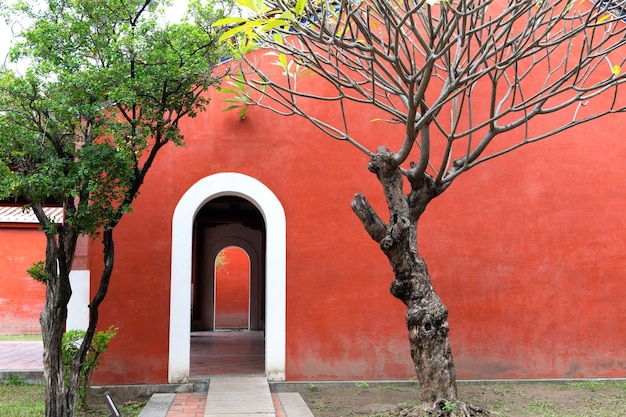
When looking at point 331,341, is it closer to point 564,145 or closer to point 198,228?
point 564,145

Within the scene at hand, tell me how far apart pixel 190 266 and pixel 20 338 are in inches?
338

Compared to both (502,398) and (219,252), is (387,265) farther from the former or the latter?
(219,252)

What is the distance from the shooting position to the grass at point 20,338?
1377 cm

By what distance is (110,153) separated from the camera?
5.66 m

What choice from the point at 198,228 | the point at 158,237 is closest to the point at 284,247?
the point at 158,237

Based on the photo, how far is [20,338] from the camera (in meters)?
14.3

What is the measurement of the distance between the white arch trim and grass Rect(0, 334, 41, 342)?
7718mm

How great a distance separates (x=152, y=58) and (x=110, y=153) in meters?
0.94

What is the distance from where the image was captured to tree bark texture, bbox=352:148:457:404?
18.6ft

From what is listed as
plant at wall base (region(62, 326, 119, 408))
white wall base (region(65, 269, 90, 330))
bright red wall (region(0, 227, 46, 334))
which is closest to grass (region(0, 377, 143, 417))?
plant at wall base (region(62, 326, 119, 408))

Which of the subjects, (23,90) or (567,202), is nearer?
(23,90)

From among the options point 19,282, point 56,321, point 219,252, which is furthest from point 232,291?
point 56,321

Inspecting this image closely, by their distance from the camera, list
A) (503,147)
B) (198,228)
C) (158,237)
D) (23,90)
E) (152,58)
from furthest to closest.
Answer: (198,228)
(503,147)
(158,237)
(152,58)
(23,90)

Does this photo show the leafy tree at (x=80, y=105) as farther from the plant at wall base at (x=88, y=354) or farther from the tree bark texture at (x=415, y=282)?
the tree bark texture at (x=415, y=282)
